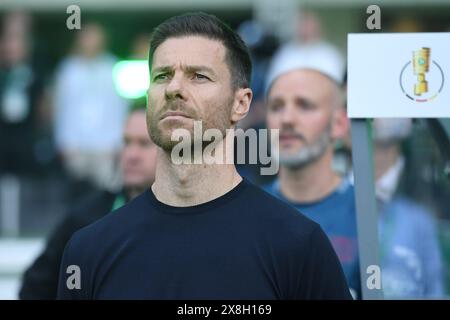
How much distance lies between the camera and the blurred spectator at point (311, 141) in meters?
4.08

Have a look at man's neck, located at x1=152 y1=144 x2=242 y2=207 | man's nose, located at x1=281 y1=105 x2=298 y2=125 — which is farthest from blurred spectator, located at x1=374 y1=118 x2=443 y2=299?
man's neck, located at x1=152 y1=144 x2=242 y2=207

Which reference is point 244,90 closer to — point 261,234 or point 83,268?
point 261,234

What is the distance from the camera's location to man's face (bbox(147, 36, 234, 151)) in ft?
8.33

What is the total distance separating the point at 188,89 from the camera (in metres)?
2.55

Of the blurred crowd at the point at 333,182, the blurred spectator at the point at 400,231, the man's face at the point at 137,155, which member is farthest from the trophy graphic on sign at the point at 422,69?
the man's face at the point at 137,155

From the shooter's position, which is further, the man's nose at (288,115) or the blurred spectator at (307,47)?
the blurred spectator at (307,47)

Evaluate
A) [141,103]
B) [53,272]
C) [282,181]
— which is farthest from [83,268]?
[141,103]

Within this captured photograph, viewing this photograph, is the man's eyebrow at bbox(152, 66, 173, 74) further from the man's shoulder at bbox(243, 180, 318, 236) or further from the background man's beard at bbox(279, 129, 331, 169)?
the background man's beard at bbox(279, 129, 331, 169)

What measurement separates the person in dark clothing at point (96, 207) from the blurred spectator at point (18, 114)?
11.6 ft

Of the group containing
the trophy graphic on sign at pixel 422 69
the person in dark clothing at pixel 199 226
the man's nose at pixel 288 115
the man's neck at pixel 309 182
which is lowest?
the person in dark clothing at pixel 199 226

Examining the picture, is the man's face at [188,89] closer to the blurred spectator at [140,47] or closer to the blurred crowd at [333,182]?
the blurred crowd at [333,182]

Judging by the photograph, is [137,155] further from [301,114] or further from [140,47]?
[140,47]

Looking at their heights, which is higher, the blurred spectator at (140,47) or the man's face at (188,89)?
the blurred spectator at (140,47)

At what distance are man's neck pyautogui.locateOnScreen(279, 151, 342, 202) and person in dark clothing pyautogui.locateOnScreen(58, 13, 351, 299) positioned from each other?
155cm
